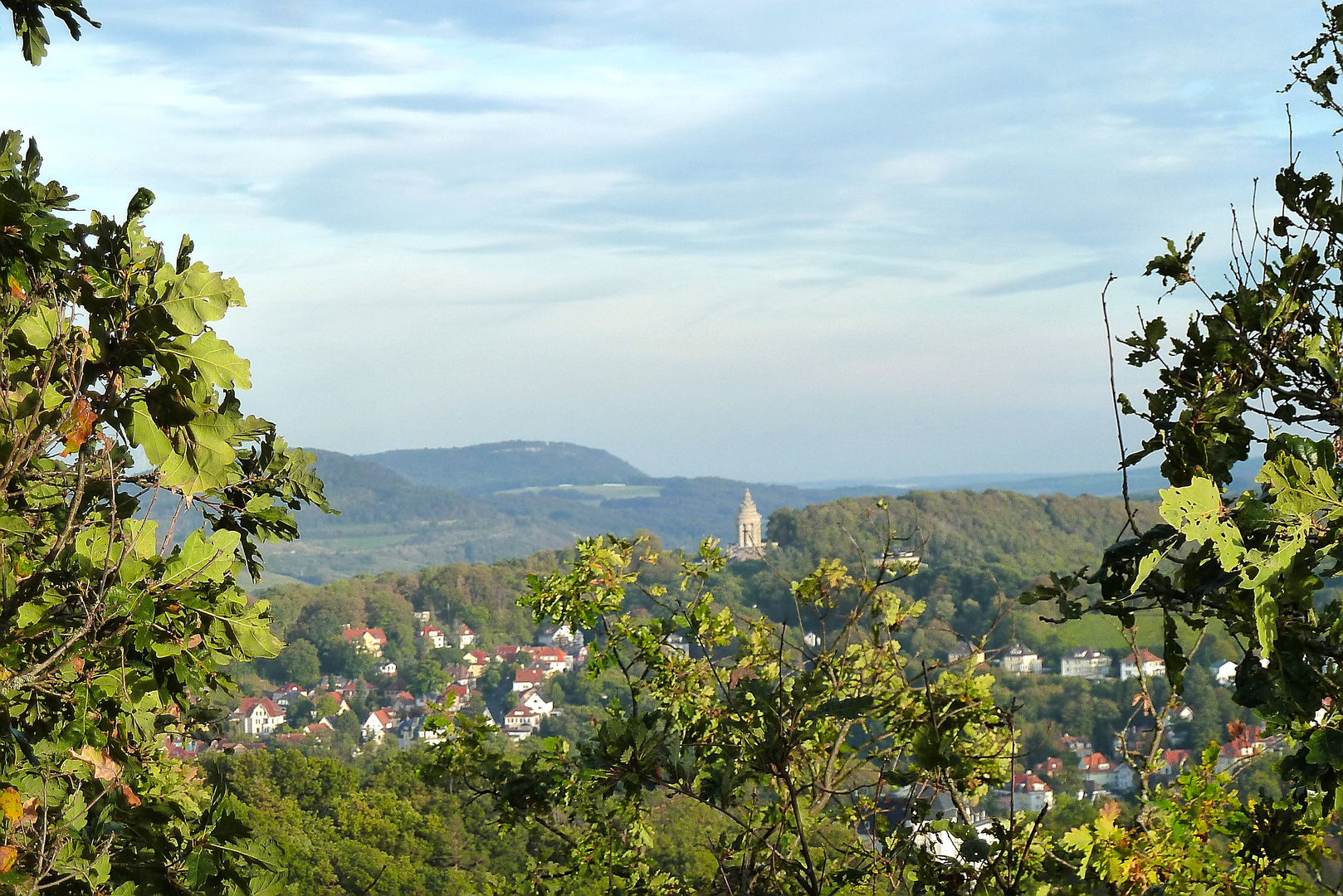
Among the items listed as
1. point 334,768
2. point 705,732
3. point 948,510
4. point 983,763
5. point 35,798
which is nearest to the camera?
point 35,798

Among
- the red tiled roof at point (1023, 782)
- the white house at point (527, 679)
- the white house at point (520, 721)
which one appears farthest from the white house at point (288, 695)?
the red tiled roof at point (1023, 782)

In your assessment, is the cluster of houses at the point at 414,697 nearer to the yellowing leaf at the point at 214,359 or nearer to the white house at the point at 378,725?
the white house at the point at 378,725

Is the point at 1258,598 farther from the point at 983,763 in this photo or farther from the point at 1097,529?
the point at 1097,529

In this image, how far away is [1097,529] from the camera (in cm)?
9112

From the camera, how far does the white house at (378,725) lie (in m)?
54.8

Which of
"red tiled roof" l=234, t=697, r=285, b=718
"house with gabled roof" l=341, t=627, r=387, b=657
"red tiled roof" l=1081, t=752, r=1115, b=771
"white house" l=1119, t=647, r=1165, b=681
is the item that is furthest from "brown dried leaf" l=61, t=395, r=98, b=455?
"house with gabled roof" l=341, t=627, r=387, b=657

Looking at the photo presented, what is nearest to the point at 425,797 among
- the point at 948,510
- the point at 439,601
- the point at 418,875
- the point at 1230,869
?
the point at 418,875

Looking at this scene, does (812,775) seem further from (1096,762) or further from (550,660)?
(550,660)

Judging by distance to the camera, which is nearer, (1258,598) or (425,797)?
(1258,598)

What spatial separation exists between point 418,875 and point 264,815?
3.58m

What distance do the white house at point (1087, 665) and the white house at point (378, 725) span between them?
32974 millimetres

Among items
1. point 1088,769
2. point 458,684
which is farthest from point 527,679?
point 1088,769

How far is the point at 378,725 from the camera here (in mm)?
57344

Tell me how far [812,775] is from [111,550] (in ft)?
8.79
